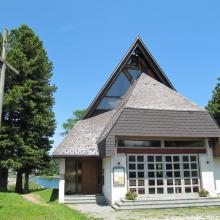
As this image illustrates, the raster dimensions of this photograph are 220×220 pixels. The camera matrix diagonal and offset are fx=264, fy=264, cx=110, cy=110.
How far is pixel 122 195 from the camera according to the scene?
1466 cm

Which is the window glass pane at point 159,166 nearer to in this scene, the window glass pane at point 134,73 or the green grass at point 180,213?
the green grass at point 180,213

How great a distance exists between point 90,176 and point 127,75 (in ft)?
28.2

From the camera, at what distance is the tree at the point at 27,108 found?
68.8 ft

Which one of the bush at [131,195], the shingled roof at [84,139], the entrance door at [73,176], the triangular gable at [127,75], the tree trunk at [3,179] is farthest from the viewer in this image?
the tree trunk at [3,179]

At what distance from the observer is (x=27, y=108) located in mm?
22688

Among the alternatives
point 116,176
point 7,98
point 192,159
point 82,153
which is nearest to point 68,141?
point 82,153

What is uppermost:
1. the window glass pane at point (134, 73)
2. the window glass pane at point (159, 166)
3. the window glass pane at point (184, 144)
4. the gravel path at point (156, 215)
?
the window glass pane at point (134, 73)

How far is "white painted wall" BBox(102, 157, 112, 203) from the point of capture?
15.6 metres

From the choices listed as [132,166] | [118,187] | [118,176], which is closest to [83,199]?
[118,187]

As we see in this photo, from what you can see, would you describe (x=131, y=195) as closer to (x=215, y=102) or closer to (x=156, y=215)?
(x=156, y=215)

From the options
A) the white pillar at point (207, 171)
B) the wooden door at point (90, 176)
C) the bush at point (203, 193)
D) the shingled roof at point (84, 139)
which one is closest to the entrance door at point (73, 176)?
the wooden door at point (90, 176)

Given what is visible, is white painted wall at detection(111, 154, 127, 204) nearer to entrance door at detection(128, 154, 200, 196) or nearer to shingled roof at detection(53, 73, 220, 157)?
entrance door at detection(128, 154, 200, 196)

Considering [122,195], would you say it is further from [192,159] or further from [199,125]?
[199,125]

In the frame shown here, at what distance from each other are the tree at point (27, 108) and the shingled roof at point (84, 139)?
13.2 ft
